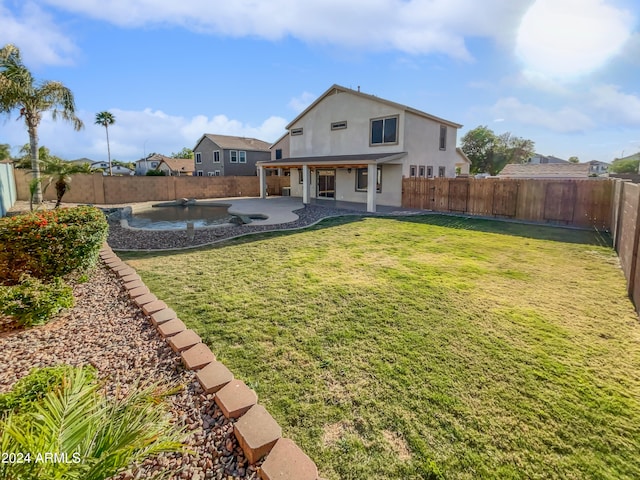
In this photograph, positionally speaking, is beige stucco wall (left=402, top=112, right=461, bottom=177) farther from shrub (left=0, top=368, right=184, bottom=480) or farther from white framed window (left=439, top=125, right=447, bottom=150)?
shrub (left=0, top=368, right=184, bottom=480)

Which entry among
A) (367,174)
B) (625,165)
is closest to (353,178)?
(367,174)

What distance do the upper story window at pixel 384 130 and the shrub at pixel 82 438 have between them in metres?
19.1

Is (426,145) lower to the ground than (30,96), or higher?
lower

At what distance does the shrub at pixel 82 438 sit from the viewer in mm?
1473

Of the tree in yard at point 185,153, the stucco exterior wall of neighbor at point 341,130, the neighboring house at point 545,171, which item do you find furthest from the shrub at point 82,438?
the tree in yard at point 185,153

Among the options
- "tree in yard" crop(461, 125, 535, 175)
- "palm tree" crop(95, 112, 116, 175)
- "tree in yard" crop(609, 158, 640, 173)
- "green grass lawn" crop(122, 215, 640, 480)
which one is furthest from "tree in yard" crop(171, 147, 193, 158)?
"tree in yard" crop(609, 158, 640, 173)

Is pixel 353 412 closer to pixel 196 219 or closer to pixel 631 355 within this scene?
pixel 631 355

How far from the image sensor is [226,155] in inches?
1507

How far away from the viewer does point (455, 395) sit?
3.06m

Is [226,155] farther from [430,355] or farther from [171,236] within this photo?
[430,355]

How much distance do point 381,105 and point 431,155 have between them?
4566 millimetres

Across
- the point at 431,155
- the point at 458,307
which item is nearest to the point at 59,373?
the point at 458,307

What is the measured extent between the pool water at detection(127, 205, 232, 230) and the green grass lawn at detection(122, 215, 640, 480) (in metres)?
6.12

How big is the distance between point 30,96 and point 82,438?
20283 millimetres
